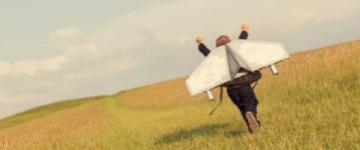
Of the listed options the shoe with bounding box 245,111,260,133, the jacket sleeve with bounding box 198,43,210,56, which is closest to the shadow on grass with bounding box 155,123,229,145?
the shoe with bounding box 245,111,260,133

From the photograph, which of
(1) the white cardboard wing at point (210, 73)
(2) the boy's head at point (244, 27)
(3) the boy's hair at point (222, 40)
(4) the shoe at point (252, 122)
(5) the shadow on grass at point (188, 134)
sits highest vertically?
(2) the boy's head at point (244, 27)

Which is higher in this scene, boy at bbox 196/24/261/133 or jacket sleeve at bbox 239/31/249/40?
jacket sleeve at bbox 239/31/249/40

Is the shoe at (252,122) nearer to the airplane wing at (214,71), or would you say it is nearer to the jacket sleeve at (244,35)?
the airplane wing at (214,71)

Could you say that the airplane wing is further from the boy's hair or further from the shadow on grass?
the shadow on grass

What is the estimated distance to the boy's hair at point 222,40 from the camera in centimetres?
994

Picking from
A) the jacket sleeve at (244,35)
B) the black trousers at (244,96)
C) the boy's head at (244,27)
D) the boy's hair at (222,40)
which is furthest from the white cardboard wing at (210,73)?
the boy's head at (244,27)

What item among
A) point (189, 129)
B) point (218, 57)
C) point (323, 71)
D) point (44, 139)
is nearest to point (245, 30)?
point (218, 57)

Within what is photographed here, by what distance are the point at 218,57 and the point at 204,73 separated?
43cm

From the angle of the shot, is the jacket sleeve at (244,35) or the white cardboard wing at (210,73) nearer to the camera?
the white cardboard wing at (210,73)

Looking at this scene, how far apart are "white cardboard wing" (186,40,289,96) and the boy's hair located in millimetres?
191

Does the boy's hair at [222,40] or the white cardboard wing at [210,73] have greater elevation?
the boy's hair at [222,40]

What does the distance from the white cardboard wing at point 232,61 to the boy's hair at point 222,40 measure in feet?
0.63

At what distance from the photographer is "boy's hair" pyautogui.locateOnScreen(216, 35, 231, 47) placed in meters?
9.94

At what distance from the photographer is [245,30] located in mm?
10180
